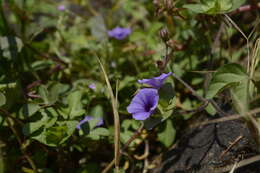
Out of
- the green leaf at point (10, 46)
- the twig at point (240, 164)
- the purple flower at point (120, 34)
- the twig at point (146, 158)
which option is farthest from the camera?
the purple flower at point (120, 34)

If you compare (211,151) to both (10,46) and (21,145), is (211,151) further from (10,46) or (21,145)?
(10,46)

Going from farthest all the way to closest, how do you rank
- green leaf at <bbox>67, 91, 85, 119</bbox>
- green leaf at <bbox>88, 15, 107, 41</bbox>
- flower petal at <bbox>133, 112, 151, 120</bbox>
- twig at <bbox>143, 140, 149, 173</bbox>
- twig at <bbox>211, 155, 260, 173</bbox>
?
1. green leaf at <bbox>88, 15, 107, 41</bbox>
2. twig at <bbox>143, 140, 149, 173</bbox>
3. green leaf at <bbox>67, 91, 85, 119</bbox>
4. flower petal at <bbox>133, 112, 151, 120</bbox>
5. twig at <bbox>211, 155, 260, 173</bbox>

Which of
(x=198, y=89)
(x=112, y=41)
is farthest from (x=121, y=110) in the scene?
(x=112, y=41)

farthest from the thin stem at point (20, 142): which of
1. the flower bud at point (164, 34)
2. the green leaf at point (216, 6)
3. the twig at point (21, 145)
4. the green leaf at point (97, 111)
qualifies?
the green leaf at point (216, 6)

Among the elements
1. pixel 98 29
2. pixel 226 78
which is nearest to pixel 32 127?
pixel 226 78

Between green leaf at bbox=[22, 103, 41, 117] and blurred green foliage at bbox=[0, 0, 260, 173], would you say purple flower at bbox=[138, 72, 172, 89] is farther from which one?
green leaf at bbox=[22, 103, 41, 117]

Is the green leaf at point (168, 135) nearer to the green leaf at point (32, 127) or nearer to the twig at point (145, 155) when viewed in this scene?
the twig at point (145, 155)

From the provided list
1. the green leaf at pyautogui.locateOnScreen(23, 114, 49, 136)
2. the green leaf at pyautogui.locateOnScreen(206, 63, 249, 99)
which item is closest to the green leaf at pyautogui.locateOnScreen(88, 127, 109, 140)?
the green leaf at pyautogui.locateOnScreen(23, 114, 49, 136)
